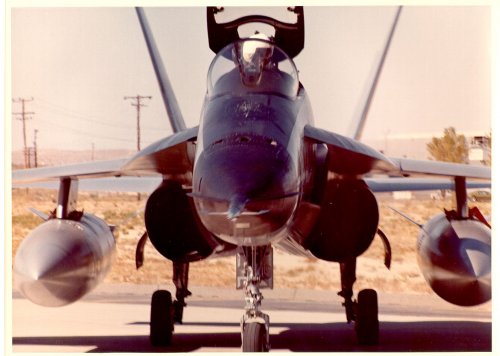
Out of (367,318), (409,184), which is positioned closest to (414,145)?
(409,184)

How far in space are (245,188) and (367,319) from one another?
411 cm

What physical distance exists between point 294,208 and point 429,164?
10.1 feet

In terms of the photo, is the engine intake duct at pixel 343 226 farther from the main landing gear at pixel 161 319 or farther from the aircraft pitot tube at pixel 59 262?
the aircraft pitot tube at pixel 59 262

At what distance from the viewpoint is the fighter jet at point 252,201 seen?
715 centimetres

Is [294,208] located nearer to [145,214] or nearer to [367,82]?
[145,214]

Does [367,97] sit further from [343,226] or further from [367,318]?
[343,226]

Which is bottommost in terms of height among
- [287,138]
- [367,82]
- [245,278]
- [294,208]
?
[245,278]

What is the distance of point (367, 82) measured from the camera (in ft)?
40.4

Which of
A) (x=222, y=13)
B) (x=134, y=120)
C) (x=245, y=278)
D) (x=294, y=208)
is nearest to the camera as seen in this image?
(x=294, y=208)

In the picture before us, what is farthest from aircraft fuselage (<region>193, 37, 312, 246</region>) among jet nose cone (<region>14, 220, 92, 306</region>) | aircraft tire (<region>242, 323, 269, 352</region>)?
jet nose cone (<region>14, 220, 92, 306</region>)

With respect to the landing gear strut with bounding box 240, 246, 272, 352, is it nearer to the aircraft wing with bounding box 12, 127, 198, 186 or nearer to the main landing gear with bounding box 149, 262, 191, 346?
the aircraft wing with bounding box 12, 127, 198, 186

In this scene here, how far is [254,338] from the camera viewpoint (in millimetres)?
7883

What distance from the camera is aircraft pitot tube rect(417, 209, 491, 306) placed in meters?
9.76
